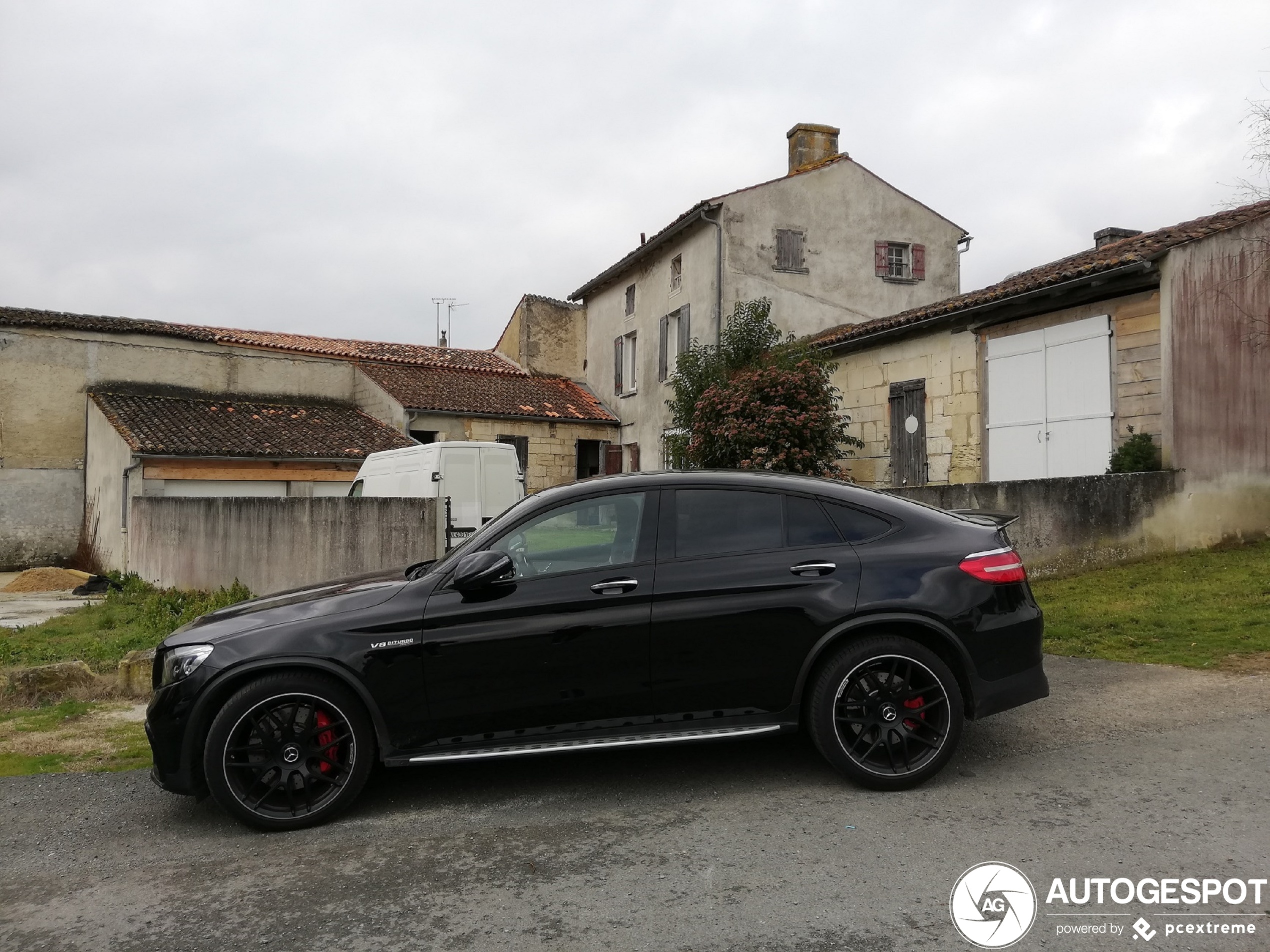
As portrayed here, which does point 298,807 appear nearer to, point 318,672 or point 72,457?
point 318,672

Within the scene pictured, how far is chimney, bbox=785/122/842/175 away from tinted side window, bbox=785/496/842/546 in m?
21.3

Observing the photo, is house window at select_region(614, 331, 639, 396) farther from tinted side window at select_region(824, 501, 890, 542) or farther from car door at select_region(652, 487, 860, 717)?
car door at select_region(652, 487, 860, 717)

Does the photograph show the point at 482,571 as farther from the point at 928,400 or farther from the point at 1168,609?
the point at 928,400

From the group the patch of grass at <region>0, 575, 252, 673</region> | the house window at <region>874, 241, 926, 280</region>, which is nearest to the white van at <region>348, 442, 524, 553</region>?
the patch of grass at <region>0, 575, 252, 673</region>

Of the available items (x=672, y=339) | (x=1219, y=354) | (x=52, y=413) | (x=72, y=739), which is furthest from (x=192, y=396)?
(x=1219, y=354)

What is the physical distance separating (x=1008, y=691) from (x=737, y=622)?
53.3 inches

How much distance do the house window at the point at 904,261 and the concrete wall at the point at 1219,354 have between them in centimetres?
1135

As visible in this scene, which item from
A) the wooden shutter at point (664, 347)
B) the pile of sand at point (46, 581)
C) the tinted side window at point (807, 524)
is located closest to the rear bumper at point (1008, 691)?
the tinted side window at point (807, 524)

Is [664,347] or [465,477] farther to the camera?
[664,347]

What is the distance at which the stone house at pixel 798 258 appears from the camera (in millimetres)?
21797

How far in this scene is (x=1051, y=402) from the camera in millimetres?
13203

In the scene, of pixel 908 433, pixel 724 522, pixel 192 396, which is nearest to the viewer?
pixel 724 522

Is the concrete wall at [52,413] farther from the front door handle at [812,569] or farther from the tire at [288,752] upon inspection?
the front door handle at [812,569]

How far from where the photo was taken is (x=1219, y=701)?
5566 millimetres
